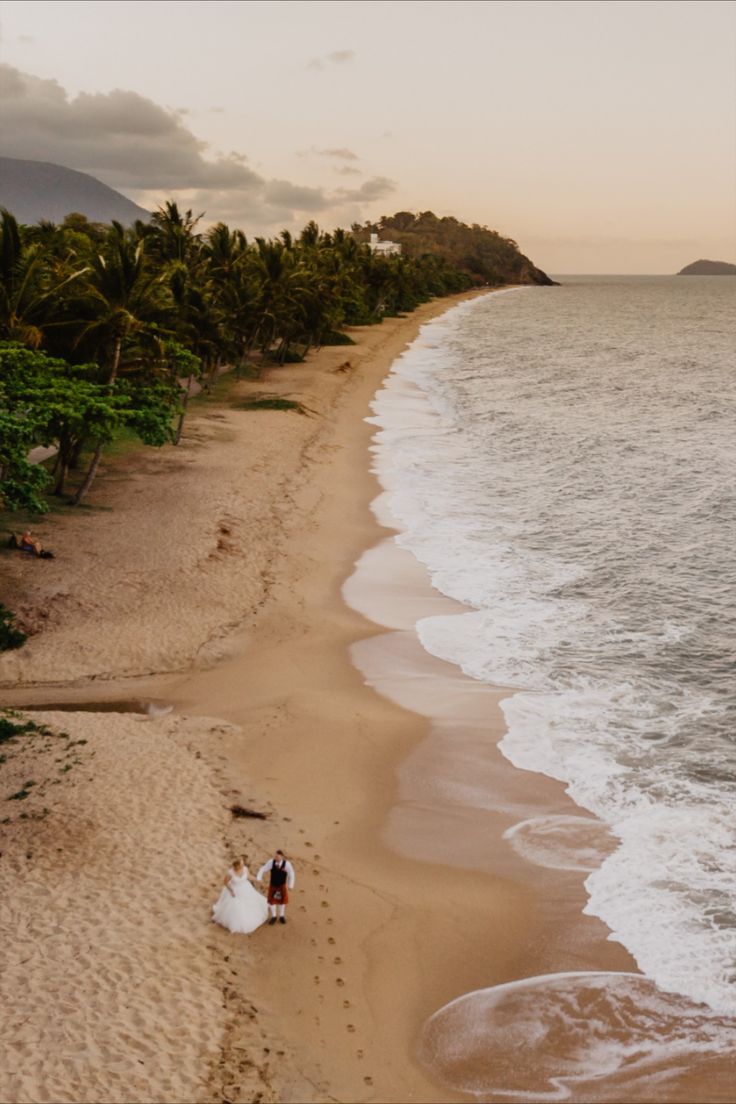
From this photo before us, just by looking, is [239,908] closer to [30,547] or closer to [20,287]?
[30,547]

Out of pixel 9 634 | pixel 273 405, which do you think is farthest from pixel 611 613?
pixel 273 405

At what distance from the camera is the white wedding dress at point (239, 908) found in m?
12.8

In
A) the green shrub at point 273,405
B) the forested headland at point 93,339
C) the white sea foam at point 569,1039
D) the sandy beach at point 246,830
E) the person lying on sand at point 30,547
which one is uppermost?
the forested headland at point 93,339

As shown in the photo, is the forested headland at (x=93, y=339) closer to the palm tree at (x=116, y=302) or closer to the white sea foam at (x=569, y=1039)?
the palm tree at (x=116, y=302)

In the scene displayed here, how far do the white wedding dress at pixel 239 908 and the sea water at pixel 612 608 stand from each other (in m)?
4.86

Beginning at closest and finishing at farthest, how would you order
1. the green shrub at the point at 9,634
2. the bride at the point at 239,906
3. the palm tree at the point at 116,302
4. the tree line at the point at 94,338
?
the bride at the point at 239,906 → the green shrub at the point at 9,634 → the tree line at the point at 94,338 → the palm tree at the point at 116,302

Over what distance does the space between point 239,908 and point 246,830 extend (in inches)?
101

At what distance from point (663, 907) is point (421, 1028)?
453 centimetres

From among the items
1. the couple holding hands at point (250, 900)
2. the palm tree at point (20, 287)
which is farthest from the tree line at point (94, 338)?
the couple holding hands at point (250, 900)

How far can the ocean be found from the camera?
14594 millimetres

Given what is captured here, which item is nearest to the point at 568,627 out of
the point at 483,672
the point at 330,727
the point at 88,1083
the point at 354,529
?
the point at 483,672

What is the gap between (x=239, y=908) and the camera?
42.0 feet

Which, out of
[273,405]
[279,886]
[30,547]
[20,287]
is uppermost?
[20,287]

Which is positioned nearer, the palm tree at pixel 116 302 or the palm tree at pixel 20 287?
the palm tree at pixel 20 287
